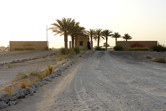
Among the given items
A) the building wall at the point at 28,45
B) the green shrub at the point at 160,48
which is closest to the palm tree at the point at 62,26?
the building wall at the point at 28,45

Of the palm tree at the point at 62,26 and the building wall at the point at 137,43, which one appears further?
the building wall at the point at 137,43

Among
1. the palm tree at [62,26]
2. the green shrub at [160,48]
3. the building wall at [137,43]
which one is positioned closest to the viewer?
the palm tree at [62,26]

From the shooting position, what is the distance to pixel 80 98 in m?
6.60

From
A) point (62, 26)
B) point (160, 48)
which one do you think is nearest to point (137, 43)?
point (160, 48)

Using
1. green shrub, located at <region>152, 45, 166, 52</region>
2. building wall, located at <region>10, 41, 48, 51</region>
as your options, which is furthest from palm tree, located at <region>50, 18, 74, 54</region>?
green shrub, located at <region>152, 45, 166, 52</region>

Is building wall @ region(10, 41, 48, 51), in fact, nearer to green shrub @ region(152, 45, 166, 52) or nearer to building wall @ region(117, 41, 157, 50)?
→ building wall @ region(117, 41, 157, 50)

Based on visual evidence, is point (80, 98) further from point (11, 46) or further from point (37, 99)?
point (11, 46)

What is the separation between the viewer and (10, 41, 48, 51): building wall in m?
43.5

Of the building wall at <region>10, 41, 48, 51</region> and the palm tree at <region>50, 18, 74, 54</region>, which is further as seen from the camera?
the building wall at <region>10, 41, 48, 51</region>

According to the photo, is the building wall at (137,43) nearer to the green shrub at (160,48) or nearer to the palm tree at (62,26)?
the green shrub at (160,48)

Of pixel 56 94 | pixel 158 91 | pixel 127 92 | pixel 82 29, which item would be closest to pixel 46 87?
pixel 56 94

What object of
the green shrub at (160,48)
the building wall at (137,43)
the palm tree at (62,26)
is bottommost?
the green shrub at (160,48)

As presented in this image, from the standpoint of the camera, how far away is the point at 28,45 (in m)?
45.2

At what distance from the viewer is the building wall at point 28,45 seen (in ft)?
143
